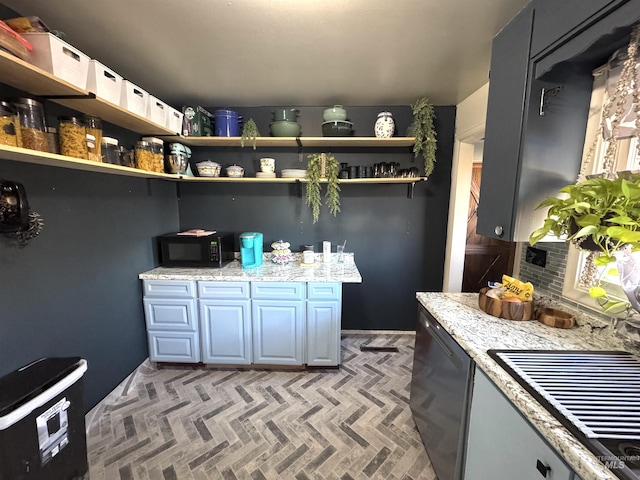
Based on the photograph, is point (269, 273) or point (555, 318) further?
point (269, 273)

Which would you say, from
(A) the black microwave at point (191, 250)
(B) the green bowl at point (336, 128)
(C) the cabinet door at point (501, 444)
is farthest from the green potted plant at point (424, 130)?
(A) the black microwave at point (191, 250)

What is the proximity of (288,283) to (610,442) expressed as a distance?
1783mm

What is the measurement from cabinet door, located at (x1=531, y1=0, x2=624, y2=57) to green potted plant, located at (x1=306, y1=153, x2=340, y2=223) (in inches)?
61.7

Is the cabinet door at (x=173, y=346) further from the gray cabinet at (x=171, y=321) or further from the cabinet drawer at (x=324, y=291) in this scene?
the cabinet drawer at (x=324, y=291)

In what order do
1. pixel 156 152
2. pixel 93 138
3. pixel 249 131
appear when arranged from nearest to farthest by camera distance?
pixel 93 138 < pixel 156 152 < pixel 249 131

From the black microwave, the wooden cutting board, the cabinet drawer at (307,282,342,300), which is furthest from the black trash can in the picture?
the wooden cutting board

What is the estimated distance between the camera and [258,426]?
5.71 ft

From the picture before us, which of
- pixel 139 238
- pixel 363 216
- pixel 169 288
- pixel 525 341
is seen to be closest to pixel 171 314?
pixel 169 288

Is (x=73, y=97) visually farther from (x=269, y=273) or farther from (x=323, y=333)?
(x=323, y=333)

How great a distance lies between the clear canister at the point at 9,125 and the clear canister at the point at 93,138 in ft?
0.99

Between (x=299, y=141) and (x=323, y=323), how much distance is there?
1.63 meters

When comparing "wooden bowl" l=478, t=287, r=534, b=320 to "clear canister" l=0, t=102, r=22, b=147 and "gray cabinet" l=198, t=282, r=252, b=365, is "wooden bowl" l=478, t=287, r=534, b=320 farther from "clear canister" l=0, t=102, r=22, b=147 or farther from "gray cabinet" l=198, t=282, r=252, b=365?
"clear canister" l=0, t=102, r=22, b=147

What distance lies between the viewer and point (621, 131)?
99cm

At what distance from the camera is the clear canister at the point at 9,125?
3.42 ft
